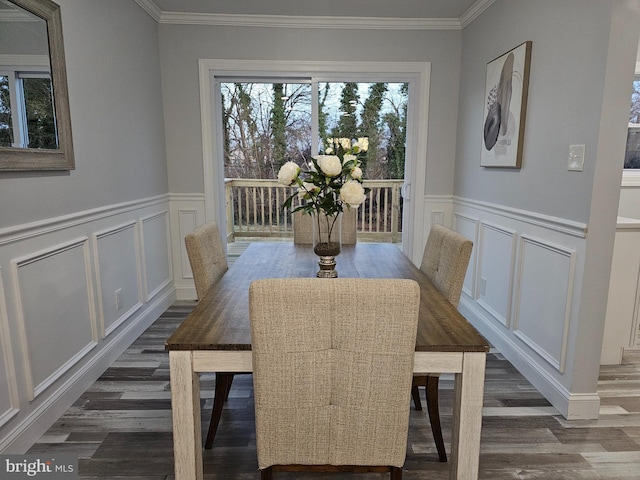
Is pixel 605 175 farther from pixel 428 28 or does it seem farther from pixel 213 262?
pixel 428 28

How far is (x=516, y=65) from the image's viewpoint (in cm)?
251

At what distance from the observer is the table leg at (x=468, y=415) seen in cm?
124

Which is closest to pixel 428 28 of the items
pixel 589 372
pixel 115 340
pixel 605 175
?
pixel 605 175

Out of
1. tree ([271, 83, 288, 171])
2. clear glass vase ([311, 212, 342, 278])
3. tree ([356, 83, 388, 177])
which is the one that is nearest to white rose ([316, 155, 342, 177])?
clear glass vase ([311, 212, 342, 278])

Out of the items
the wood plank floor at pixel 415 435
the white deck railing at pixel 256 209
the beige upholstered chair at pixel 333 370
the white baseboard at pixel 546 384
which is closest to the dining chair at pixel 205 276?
the wood plank floor at pixel 415 435

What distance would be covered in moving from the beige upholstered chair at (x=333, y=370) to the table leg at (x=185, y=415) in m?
0.25

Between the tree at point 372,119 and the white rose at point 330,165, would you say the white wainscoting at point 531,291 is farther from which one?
the white rose at point 330,165

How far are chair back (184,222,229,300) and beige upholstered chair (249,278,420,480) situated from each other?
2.43 ft

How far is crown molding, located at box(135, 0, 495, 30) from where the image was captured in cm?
335

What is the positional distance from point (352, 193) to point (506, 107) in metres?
1.62

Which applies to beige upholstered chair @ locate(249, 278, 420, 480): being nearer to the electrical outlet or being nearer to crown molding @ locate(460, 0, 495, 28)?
the electrical outlet

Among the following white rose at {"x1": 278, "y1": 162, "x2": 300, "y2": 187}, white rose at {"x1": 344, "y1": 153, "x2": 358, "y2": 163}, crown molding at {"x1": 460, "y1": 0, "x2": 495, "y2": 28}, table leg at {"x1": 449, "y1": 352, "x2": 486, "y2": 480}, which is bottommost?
table leg at {"x1": 449, "y1": 352, "x2": 486, "y2": 480}

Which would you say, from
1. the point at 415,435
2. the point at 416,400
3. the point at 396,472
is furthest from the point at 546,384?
the point at 396,472

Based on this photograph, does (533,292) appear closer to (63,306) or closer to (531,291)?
(531,291)
